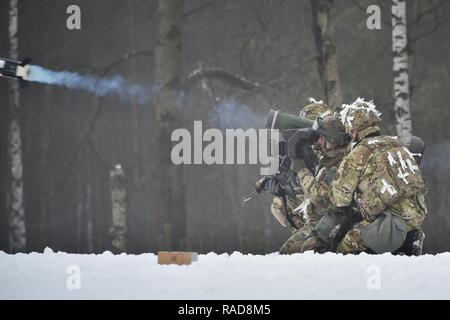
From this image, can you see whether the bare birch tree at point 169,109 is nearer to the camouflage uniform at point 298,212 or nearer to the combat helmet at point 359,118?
the camouflage uniform at point 298,212

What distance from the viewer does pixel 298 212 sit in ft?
34.0

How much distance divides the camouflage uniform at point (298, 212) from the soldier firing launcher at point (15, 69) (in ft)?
13.2

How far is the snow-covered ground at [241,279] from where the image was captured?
22.0 feet

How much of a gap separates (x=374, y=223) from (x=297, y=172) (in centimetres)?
143

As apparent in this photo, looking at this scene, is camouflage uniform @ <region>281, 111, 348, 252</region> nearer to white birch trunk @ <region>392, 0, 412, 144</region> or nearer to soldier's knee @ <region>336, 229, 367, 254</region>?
soldier's knee @ <region>336, 229, 367, 254</region>

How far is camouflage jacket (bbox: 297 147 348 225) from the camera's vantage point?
946 cm

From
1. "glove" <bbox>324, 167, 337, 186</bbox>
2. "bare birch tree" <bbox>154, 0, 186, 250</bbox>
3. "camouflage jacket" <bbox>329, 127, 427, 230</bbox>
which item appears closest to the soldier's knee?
"camouflage jacket" <bbox>329, 127, 427, 230</bbox>

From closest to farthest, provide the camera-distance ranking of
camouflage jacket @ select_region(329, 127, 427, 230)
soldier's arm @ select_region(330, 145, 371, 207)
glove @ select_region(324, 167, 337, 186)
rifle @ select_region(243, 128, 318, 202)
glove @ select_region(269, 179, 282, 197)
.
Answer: camouflage jacket @ select_region(329, 127, 427, 230), soldier's arm @ select_region(330, 145, 371, 207), glove @ select_region(324, 167, 337, 186), rifle @ select_region(243, 128, 318, 202), glove @ select_region(269, 179, 282, 197)

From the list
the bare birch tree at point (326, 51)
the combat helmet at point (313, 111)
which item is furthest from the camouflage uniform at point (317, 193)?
the bare birch tree at point (326, 51)

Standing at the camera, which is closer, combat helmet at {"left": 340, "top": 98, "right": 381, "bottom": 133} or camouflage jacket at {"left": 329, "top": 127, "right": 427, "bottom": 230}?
camouflage jacket at {"left": 329, "top": 127, "right": 427, "bottom": 230}

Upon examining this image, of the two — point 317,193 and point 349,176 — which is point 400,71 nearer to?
point 317,193

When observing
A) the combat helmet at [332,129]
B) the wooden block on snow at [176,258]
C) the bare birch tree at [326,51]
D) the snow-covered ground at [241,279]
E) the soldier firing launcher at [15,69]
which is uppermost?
the bare birch tree at [326,51]
